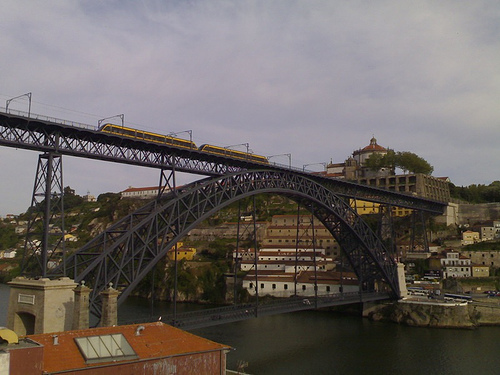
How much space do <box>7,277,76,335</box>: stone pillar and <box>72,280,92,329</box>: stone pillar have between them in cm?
90

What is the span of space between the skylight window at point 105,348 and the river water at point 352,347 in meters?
14.2

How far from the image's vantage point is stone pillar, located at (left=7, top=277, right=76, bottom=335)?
827 inches

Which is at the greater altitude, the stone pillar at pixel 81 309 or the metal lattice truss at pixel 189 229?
the metal lattice truss at pixel 189 229

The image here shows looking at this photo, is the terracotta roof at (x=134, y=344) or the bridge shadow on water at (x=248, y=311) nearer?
the terracotta roof at (x=134, y=344)

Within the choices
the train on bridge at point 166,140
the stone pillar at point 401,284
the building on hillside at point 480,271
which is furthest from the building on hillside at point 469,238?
the train on bridge at point 166,140

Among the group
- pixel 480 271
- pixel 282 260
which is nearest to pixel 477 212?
pixel 480 271

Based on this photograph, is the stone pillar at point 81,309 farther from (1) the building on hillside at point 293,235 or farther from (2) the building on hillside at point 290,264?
(1) the building on hillside at point 293,235

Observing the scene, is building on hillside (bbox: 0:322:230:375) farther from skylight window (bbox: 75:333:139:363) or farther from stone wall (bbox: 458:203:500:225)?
stone wall (bbox: 458:203:500:225)

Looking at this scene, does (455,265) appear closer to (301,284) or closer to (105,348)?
(301,284)

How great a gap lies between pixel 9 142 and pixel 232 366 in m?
17.7

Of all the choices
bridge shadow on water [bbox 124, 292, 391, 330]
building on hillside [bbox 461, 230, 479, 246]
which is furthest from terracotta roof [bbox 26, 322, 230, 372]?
building on hillside [bbox 461, 230, 479, 246]

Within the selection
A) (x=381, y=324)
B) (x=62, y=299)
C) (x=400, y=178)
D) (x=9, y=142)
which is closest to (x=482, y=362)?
(x=381, y=324)

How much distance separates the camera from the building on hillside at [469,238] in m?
70.0

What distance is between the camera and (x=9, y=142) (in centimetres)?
2366
